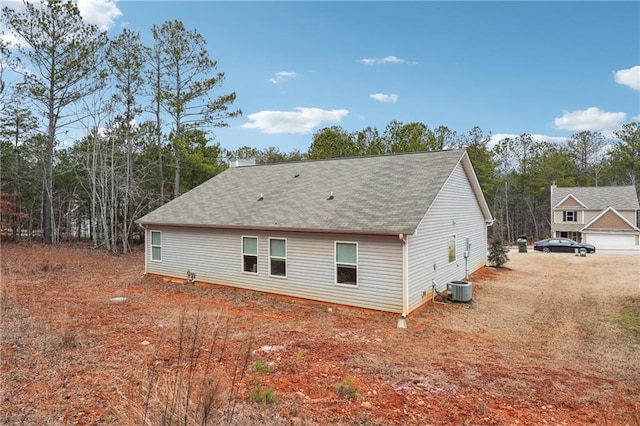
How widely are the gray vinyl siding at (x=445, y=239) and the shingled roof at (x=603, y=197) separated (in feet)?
83.8

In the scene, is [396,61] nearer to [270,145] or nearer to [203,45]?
[203,45]

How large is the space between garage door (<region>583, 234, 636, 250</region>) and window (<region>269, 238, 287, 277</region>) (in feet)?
109

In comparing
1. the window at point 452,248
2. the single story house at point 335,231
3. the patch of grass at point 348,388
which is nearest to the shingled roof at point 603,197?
the single story house at point 335,231

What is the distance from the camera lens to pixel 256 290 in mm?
11555

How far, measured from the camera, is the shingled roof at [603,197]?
107 ft

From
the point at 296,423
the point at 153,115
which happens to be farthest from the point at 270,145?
the point at 296,423

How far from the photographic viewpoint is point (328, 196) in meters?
11.8

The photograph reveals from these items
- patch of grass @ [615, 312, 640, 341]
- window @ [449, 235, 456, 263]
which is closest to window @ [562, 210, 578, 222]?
window @ [449, 235, 456, 263]

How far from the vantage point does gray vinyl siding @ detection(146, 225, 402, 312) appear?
9.16 m

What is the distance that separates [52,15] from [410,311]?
86.1ft

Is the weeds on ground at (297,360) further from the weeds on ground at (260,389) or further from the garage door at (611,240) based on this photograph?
the garage door at (611,240)

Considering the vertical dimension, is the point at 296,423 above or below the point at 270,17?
below

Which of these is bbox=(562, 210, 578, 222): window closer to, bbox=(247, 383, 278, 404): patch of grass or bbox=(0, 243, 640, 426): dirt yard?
bbox=(0, 243, 640, 426): dirt yard

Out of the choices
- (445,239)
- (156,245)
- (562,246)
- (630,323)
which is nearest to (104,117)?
(156,245)
